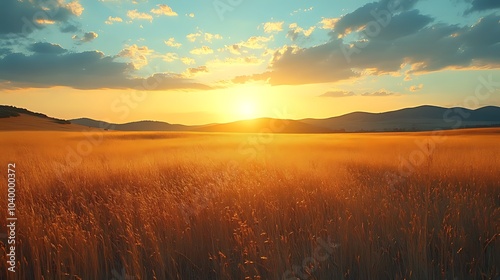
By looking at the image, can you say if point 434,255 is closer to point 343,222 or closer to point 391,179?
point 343,222

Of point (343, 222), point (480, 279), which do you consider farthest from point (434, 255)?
point (343, 222)

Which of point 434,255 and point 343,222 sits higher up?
point 343,222

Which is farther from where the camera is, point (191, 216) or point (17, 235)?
point (191, 216)

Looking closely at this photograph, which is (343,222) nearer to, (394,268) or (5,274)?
(394,268)

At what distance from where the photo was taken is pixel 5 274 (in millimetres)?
3332

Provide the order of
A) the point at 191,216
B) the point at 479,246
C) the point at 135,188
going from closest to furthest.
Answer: the point at 479,246 → the point at 191,216 → the point at 135,188

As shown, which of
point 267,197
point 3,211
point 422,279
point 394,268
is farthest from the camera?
point 267,197

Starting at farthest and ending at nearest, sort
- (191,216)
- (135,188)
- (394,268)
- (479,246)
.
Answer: (135,188) < (191,216) < (479,246) < (394,268)

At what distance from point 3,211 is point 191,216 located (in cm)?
315

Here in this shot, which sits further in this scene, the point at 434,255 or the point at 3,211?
the point at 3,211

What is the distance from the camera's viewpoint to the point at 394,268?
10.7ft

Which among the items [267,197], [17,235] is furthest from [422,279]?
[17,235]

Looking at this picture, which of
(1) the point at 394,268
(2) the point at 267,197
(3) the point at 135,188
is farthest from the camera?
(3) the point at 135,188

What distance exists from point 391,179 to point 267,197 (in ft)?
14.3
